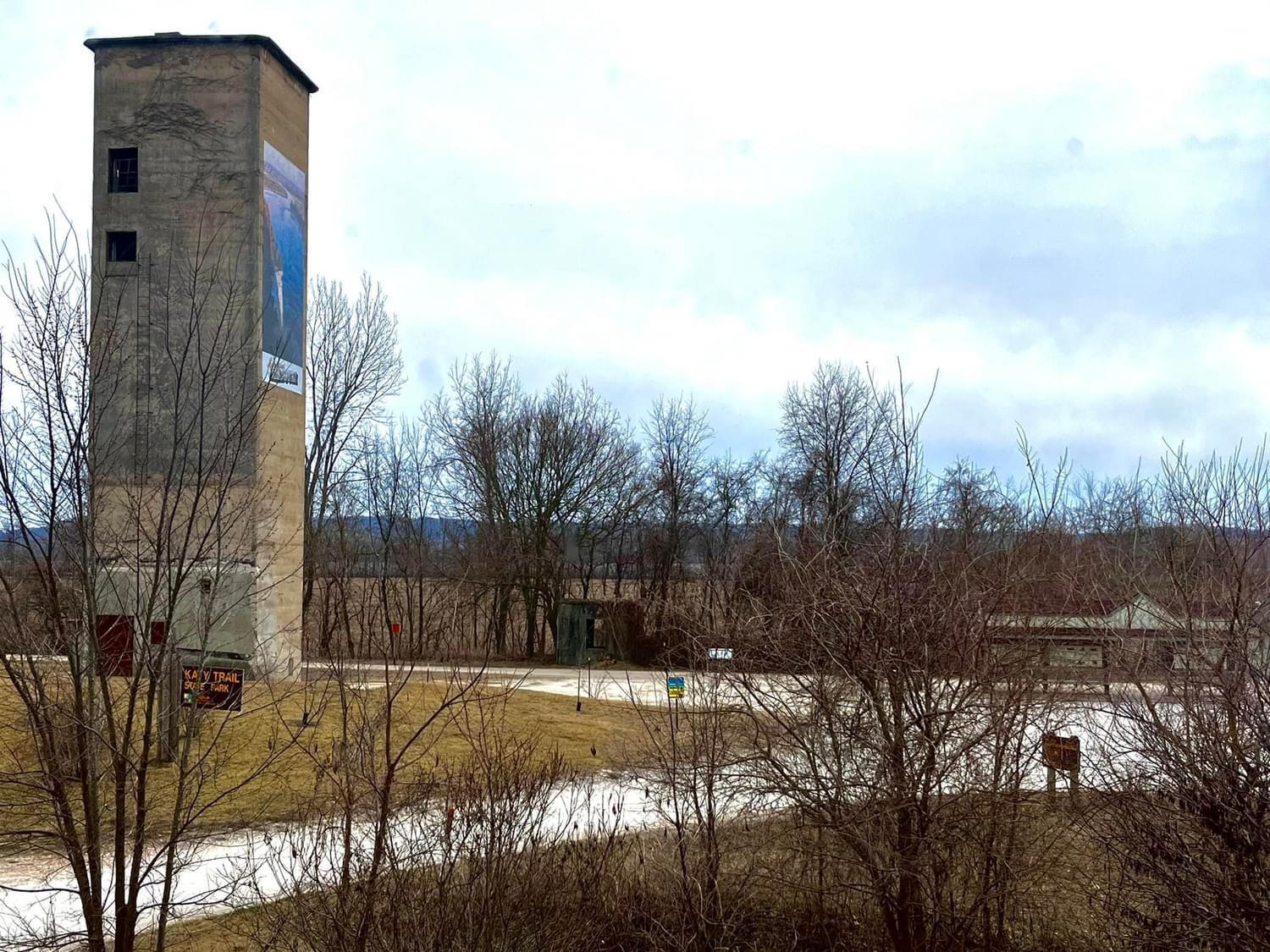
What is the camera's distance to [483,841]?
6105mm

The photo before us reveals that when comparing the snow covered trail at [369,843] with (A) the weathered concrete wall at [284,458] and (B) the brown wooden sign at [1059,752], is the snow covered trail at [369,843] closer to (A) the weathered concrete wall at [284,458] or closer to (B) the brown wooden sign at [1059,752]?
(B) the brown wooden sign at [1059,752]

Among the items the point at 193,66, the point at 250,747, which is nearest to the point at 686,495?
the point at 193,66

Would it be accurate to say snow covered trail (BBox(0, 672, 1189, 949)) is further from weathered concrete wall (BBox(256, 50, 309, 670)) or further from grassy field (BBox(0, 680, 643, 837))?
weathered concrete wall (BBox(256, 50, 309, 670))

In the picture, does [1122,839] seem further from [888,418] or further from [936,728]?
[888,418]

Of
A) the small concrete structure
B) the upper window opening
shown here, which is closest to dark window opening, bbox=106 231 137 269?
the upper window opening

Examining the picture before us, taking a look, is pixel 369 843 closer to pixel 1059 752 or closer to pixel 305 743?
pixel 305 743

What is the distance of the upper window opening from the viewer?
21.7 meters

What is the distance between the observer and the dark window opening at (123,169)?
21.8 meters

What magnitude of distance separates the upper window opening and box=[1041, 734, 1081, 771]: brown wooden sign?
813 inches

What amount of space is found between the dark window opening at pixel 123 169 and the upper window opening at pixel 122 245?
92cm

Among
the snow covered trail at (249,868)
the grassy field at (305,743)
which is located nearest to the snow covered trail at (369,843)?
the snow covered trail at (249,868)

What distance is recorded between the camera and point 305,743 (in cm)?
1034

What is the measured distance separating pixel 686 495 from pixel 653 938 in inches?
1314

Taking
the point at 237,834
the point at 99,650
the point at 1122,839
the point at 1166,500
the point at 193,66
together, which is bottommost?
the point at 237,834
